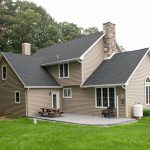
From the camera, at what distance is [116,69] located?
23016 mm

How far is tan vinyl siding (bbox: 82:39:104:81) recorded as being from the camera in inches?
963

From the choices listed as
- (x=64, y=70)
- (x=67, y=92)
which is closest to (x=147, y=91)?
(x=67, y=92)

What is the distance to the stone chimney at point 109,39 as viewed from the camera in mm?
25803

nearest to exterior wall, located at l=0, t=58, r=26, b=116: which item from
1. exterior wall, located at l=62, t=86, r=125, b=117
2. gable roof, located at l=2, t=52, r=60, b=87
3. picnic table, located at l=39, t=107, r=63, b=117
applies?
gable roof, located at l=2, t=52, r=60, b=87

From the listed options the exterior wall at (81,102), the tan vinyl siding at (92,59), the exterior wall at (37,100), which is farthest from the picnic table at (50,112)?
the tan vinyl siding at (92,59)

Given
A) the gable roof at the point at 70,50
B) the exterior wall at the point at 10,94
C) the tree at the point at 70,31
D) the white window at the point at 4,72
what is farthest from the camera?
the tree at the point at 70,31

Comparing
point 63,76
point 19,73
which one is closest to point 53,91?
point 63,76

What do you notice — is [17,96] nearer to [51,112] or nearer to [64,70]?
[51,112]

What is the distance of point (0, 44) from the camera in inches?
1750

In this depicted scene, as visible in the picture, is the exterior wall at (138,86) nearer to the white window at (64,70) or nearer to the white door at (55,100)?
the white window at (64,70)

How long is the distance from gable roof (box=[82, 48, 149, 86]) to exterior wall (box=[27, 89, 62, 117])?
3.71 meters

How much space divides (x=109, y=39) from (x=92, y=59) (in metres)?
2.55

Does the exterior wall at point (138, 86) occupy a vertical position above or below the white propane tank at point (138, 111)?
above

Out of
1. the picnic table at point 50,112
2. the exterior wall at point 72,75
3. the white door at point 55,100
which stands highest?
the exterior wall at point 72,75
